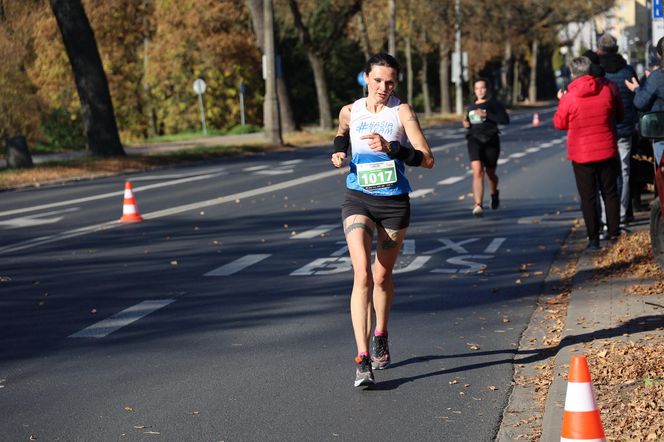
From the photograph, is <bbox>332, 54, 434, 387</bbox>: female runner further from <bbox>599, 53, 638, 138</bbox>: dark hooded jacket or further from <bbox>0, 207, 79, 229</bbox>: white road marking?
<bbox>0, 207, 79, 229</bbox>: white road marking

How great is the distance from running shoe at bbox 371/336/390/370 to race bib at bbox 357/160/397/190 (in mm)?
944

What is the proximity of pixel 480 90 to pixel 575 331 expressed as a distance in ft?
28.8

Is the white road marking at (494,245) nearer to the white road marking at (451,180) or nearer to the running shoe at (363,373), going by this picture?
the running shoe at (363,373)

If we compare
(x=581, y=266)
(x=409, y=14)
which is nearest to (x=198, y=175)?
(x=581, y=266)

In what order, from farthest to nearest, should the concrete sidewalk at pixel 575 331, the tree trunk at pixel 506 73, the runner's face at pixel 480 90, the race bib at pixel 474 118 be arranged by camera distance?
the tree trunk at pixel 506 73
the race bib at pixel 474 118
the runner's face at pixel 480 90
the concrete sidewalk at pixel 575 331

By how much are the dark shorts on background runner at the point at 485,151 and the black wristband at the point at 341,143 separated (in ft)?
31.3

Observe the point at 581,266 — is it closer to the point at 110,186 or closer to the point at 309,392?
the point at 309,392

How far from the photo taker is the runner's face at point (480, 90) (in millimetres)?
16750

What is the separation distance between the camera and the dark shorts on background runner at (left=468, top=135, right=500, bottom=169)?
1695 centimetres

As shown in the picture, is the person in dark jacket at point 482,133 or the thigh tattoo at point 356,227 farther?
the person in dark jacket at point 482,133

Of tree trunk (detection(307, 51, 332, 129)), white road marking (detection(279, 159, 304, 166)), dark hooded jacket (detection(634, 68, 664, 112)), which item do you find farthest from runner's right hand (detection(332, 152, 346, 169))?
tree trunk (detection(307, 51, 332, 129))

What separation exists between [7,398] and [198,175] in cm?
2111

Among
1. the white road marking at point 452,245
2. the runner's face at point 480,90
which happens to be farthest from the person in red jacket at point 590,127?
the runner's face at point 480,90

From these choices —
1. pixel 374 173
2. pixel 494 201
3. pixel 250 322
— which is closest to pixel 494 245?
pixel 494 201
